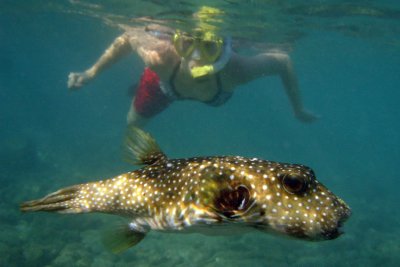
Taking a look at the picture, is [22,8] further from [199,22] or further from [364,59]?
[364,59]

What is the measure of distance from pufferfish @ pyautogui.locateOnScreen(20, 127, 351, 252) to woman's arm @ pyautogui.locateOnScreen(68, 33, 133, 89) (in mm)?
7024

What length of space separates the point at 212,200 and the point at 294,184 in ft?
2.17

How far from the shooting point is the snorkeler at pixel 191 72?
8883mm

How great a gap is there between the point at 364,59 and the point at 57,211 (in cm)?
4189

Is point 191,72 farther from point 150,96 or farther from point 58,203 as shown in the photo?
point 58,203

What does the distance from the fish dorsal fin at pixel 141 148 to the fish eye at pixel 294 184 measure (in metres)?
1.38

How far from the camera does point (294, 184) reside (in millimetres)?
2797

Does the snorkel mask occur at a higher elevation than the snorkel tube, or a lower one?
higher

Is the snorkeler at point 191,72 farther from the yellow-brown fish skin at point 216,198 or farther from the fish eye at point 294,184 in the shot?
the fish eye at point 294,184

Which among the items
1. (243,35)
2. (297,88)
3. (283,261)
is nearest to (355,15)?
(243,35)

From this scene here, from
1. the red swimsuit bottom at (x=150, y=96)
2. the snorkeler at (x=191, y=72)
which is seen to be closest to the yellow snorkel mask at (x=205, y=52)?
the snorkeler at (x=191, y=72)

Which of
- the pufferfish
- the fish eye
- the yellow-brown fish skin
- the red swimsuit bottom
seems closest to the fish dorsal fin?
the pufferfish

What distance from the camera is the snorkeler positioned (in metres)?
8.88

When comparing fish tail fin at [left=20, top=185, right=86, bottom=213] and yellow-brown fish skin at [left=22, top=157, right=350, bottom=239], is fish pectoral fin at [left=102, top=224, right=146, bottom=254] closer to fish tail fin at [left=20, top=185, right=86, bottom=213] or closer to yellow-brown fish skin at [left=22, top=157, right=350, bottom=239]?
yellow-brown fish skin at [left=22, top=157, right=350, bottom=239]
